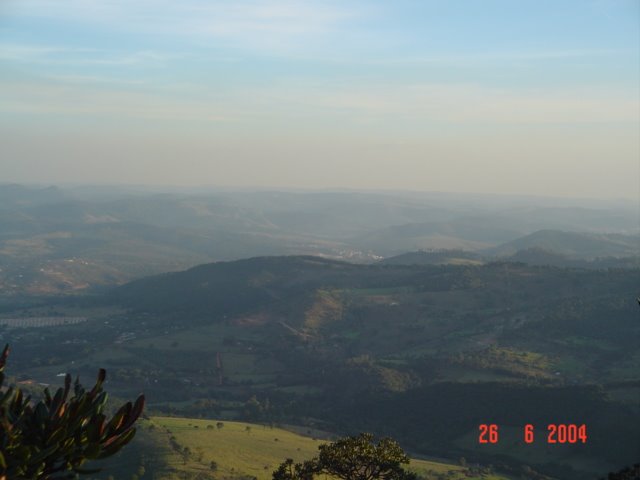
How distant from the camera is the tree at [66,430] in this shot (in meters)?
Answer: 13.3

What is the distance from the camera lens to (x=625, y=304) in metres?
138

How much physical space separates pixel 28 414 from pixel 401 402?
301 feet

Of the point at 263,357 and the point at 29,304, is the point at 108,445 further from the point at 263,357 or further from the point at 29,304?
the point at 29,304

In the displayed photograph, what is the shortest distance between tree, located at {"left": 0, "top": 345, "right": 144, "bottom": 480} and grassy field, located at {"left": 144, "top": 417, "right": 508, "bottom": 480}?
55651 millimetres

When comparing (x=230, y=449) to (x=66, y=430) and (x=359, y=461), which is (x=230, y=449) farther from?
(x=66, y=430)

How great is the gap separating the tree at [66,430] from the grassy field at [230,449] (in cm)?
5565

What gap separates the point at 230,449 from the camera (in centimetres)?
7750

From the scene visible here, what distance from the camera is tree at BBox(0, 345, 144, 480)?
43.8 ft
